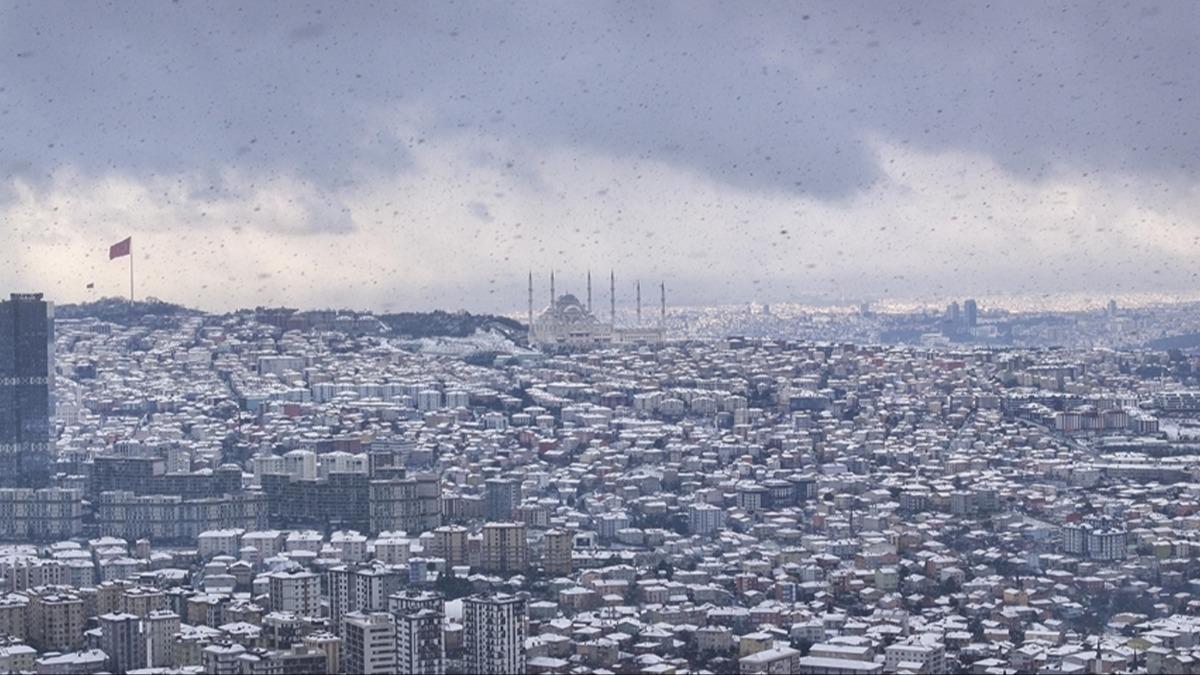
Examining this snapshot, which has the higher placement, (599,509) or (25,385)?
(25,385)

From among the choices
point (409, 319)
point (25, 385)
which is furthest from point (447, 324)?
point (25, 385)

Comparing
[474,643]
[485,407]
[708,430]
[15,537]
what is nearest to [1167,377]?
[708,430]

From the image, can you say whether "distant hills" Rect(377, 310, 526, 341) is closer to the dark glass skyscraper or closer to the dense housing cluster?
the dense housing cluster

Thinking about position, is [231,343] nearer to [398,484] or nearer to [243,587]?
[398,484]

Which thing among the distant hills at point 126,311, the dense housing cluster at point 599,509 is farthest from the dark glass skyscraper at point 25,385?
the distant hills at point 126,311

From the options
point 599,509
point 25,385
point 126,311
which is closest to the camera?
point 599,509

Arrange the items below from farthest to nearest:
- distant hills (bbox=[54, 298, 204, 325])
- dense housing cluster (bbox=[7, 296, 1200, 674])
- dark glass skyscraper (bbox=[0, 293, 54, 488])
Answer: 1. distant hills (bbox=[54, 298, 204, 325])
2. dark glass skyscraper (bbox=[0, 293, 54, 488])
3. dense housing cluster (bbox=[7, 296, 1200, 674])

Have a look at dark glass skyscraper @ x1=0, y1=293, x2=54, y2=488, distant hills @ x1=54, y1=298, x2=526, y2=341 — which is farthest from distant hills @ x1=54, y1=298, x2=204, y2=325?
dark glass skyscraper @ x1=0, y1=293, x2=54, y2=488

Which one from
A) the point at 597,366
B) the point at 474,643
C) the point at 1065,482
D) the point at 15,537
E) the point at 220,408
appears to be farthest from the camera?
the point at 597,366

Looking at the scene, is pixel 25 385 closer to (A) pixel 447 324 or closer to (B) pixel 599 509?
(B) pixel 599 509
